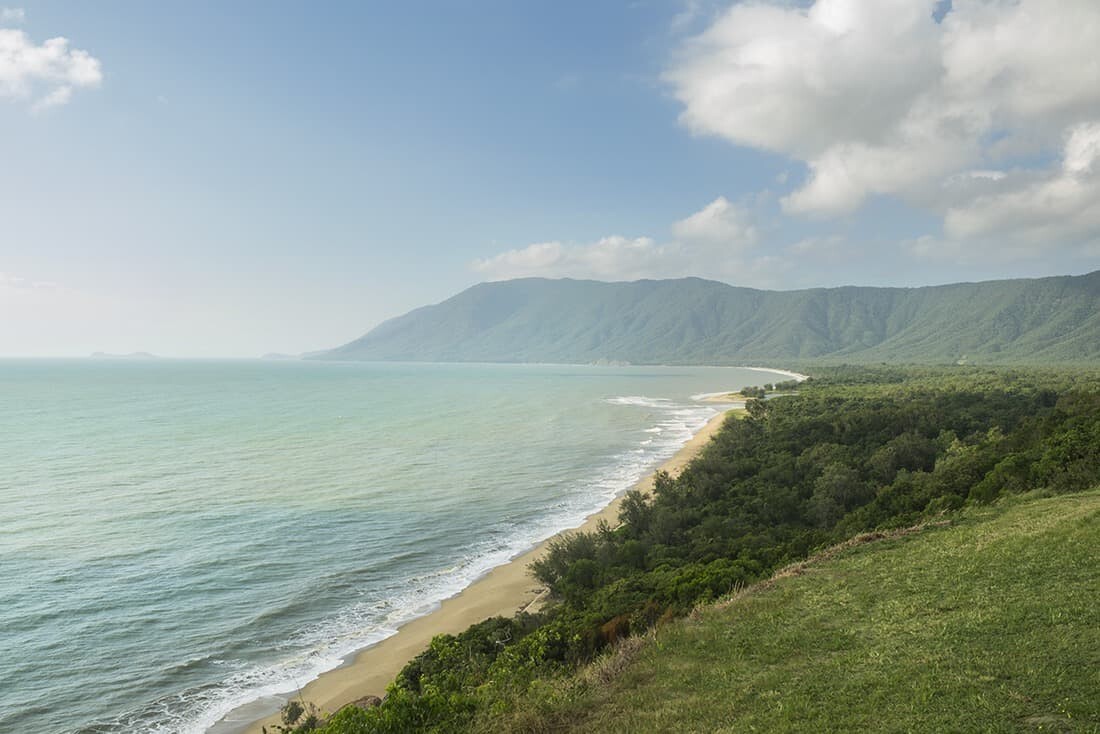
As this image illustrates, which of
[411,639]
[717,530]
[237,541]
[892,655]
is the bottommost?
[411,639]

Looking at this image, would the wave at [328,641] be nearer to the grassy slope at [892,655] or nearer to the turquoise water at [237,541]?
the turquoise water at [237,541]

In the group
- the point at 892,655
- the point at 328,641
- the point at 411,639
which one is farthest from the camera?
the point at 328,641

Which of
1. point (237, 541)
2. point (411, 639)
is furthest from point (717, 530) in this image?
point (237, 541)

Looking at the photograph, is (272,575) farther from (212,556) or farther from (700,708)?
(700,708)

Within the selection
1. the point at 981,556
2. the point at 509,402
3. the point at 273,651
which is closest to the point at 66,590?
the point at 273,651

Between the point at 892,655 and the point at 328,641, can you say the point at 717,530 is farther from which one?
the point at 892,655

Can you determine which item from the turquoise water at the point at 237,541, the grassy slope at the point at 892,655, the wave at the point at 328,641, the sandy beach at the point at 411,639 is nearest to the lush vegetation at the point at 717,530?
the grassy slope at the point at 892,655
